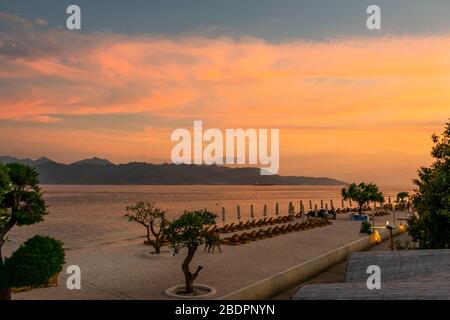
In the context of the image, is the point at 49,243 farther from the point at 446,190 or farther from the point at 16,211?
the point at 446,190

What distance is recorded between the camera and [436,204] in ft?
69.7

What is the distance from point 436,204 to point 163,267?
1606cm

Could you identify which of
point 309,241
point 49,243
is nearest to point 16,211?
point 49,243

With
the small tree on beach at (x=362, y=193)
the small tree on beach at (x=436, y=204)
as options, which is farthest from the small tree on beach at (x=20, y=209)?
the small tree on beach at (x=362, y=193)

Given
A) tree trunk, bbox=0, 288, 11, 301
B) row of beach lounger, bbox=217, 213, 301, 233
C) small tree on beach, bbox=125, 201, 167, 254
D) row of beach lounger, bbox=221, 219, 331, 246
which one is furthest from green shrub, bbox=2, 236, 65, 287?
row of beach lounger, bbox=217, 213, 301, 233

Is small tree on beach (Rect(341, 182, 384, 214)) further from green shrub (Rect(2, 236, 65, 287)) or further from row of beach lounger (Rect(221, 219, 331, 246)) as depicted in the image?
green shrub (Rect(2, 236, 65, 287))

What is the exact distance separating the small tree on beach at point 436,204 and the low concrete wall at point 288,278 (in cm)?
592

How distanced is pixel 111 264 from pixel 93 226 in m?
64.3

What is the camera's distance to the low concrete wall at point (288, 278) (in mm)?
17859

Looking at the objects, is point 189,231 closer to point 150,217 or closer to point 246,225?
point 150,217

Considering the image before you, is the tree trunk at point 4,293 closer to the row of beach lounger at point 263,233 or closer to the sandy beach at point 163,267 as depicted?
the sandy beach at point 163,267

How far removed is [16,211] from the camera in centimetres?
1561
